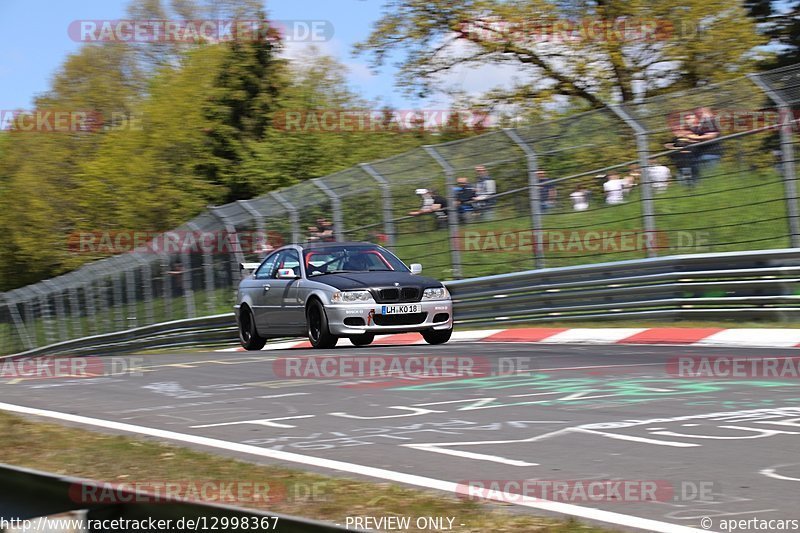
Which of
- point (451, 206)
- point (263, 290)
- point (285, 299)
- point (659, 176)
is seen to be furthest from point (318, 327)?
point (659, 176)

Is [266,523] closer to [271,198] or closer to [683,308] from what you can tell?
[683,308]

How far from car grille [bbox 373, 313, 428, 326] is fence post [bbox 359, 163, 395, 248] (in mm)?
3989

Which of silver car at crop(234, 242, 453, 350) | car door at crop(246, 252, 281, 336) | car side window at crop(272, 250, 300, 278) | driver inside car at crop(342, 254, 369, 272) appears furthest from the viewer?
car door at crop(246, 252, 281, 336)

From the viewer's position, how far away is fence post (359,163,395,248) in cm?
1794

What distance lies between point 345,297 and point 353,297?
0.10 metres

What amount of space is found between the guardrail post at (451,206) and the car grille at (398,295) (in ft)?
10.2

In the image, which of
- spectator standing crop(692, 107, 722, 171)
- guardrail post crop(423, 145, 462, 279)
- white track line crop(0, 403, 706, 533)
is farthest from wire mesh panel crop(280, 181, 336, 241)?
white track line crop(0, 403, 706, 533)

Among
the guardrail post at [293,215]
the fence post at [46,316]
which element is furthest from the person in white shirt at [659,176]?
Result: the fence post at [46,316]

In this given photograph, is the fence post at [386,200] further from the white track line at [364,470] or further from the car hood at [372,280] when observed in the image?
the white track line at [364,470]

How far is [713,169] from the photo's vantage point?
1381 centimetres

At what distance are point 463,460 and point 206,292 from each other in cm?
1831

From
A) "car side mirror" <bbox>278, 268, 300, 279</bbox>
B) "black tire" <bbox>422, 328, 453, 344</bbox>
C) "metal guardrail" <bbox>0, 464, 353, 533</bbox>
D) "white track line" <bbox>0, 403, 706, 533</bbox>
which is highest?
"car side mirror" <bbox>278, 268, 300, 279</bbox>

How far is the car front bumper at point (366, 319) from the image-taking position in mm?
14047

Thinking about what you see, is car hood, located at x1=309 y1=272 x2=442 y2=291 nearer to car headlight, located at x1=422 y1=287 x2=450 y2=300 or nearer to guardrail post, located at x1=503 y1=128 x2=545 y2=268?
car headlight, located at x1=422 y1=287 x2=450 y2=300
